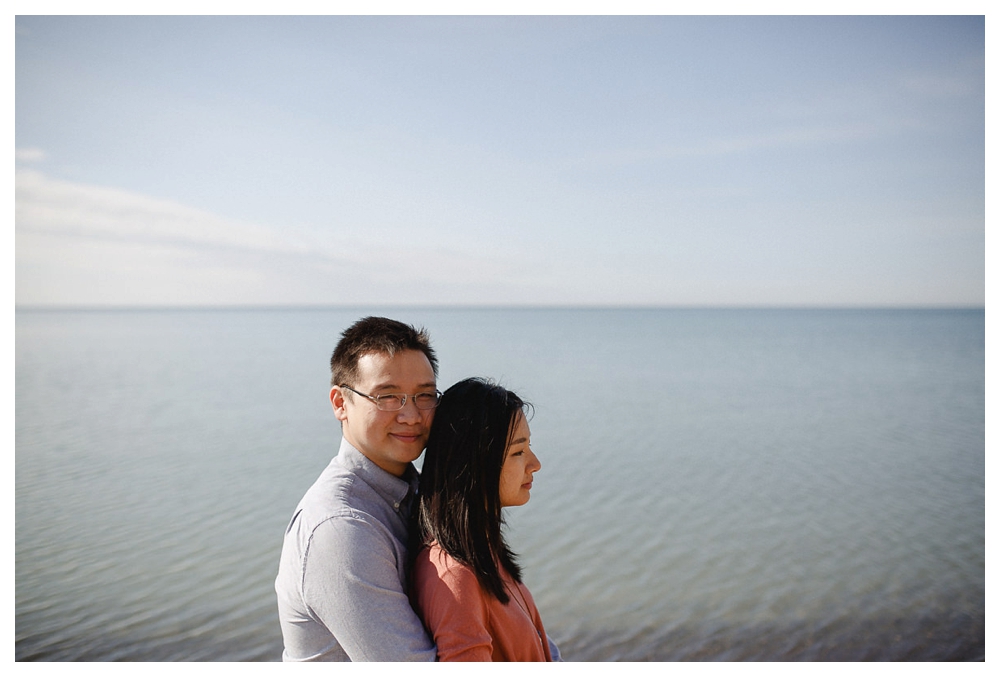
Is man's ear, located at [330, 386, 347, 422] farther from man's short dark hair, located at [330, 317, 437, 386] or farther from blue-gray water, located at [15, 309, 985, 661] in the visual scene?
blue-gray water, located at [15, 309, 985, 661]

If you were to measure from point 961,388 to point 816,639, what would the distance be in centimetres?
1581

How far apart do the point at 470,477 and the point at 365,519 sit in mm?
324

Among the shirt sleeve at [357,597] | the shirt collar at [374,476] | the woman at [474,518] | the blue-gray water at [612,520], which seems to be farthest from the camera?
the blue-gray water at [612,520]

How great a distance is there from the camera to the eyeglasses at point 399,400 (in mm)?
2238

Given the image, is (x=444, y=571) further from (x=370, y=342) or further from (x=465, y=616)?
(x=370, y=342)

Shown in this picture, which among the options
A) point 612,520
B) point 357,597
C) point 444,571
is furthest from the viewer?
point 612,520

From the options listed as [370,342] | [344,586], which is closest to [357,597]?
[344,586]

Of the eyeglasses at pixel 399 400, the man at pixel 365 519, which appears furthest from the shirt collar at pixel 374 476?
the eyeglasses at pixel 399 400

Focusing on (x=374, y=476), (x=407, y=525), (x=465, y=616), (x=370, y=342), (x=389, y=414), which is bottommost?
(x=465, y=616)

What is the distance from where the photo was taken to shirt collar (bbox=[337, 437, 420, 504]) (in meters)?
2.20

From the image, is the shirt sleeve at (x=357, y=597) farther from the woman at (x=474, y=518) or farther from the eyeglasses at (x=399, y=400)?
the eyeglasses at (x=399, y=400)

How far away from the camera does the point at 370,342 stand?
2309 millimetres

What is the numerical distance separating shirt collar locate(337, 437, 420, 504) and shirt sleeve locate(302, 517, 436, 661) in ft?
0.74
